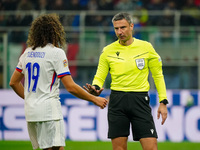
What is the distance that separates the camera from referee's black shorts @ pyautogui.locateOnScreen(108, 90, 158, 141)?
5.45 meters

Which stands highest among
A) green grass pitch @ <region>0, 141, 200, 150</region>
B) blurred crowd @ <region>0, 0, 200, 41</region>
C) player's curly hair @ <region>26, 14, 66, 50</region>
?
blurred crowd @ <region>0, 0, 200, 41</region>

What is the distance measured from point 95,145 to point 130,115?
4696mm

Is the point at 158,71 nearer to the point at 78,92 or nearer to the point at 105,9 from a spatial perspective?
the point at 78,92

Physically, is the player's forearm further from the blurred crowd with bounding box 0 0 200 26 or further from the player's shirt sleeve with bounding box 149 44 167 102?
the blurred crowd with bounding box 0 0 200 26

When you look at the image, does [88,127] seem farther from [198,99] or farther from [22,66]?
[22,66]

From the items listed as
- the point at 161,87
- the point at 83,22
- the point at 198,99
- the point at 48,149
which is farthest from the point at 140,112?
the point at 83,22

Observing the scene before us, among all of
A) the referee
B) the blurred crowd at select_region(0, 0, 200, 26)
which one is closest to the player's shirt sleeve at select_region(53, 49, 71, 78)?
the referee

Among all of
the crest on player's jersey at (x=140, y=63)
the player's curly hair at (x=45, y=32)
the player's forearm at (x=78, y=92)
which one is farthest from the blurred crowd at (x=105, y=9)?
the player's forearm at (x=78, y=92)

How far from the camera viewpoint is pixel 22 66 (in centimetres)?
480

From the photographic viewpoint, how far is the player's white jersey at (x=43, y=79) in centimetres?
462

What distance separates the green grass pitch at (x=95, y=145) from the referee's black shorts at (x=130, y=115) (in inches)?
163

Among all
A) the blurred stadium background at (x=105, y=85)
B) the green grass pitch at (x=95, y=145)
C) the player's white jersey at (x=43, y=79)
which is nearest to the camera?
the player's white jersey at (x=43, y=79)

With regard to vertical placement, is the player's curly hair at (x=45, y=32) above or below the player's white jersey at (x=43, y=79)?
above

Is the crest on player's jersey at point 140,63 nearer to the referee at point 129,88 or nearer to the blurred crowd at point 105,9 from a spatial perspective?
the referee at point 129,88
